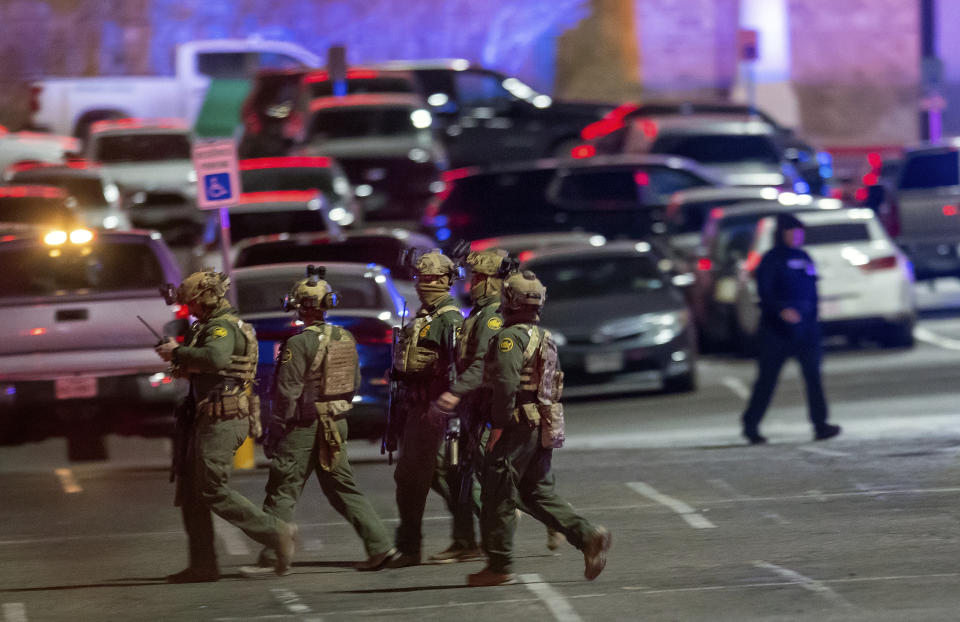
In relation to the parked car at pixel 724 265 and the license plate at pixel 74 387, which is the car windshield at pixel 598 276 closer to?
the parked car at pixel 724 265

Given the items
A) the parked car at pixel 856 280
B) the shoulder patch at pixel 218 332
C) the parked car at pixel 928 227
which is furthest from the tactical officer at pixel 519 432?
the parked car at pixel 928 227

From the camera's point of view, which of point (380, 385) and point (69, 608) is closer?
point (69, 608)

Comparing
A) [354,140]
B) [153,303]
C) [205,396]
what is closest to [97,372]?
[153,303]

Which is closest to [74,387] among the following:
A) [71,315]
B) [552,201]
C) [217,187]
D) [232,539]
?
[71,315]

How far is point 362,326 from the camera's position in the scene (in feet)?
47.0

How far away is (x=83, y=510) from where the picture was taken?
1260 centimetres

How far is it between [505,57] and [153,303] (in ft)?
82.4

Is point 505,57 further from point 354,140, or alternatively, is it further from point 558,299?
point 558,299

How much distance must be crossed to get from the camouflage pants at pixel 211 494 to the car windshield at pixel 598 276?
9.20 m

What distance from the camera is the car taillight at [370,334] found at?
14.3m

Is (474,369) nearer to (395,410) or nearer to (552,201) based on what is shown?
(395,410)

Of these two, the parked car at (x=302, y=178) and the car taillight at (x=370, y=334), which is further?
the parked car at (x=302, y=178)

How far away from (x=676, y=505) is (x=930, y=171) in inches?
554

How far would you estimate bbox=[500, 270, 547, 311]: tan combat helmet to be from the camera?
9.44m
